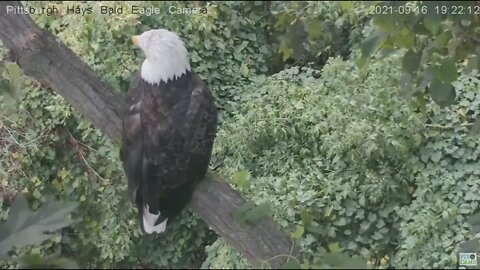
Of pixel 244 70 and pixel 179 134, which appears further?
pixel 244 70

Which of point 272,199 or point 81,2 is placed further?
point 81,2

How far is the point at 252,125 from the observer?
11.2ft

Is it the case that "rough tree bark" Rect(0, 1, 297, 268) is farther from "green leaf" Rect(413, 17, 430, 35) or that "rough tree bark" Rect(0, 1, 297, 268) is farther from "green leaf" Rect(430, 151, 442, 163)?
"green leaf" Rect(430, 151, 442, 163)

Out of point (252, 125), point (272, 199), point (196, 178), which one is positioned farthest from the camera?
point (252, 125)

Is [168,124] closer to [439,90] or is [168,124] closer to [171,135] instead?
[171,135]

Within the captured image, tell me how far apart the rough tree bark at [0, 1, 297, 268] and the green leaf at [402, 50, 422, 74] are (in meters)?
0.50

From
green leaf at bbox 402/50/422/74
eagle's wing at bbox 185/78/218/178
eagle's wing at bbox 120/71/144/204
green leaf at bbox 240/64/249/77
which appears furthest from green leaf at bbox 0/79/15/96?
green leaf at bbox 240/64/249/77

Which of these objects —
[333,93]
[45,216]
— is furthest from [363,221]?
[45,216]

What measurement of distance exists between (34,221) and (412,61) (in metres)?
0.95

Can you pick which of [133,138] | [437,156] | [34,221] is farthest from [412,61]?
[437,156]

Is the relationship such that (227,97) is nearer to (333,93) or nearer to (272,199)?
(333,93)

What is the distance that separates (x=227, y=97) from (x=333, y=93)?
0.62 metres

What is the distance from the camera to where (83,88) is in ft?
5.81

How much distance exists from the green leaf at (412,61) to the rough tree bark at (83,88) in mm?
500
